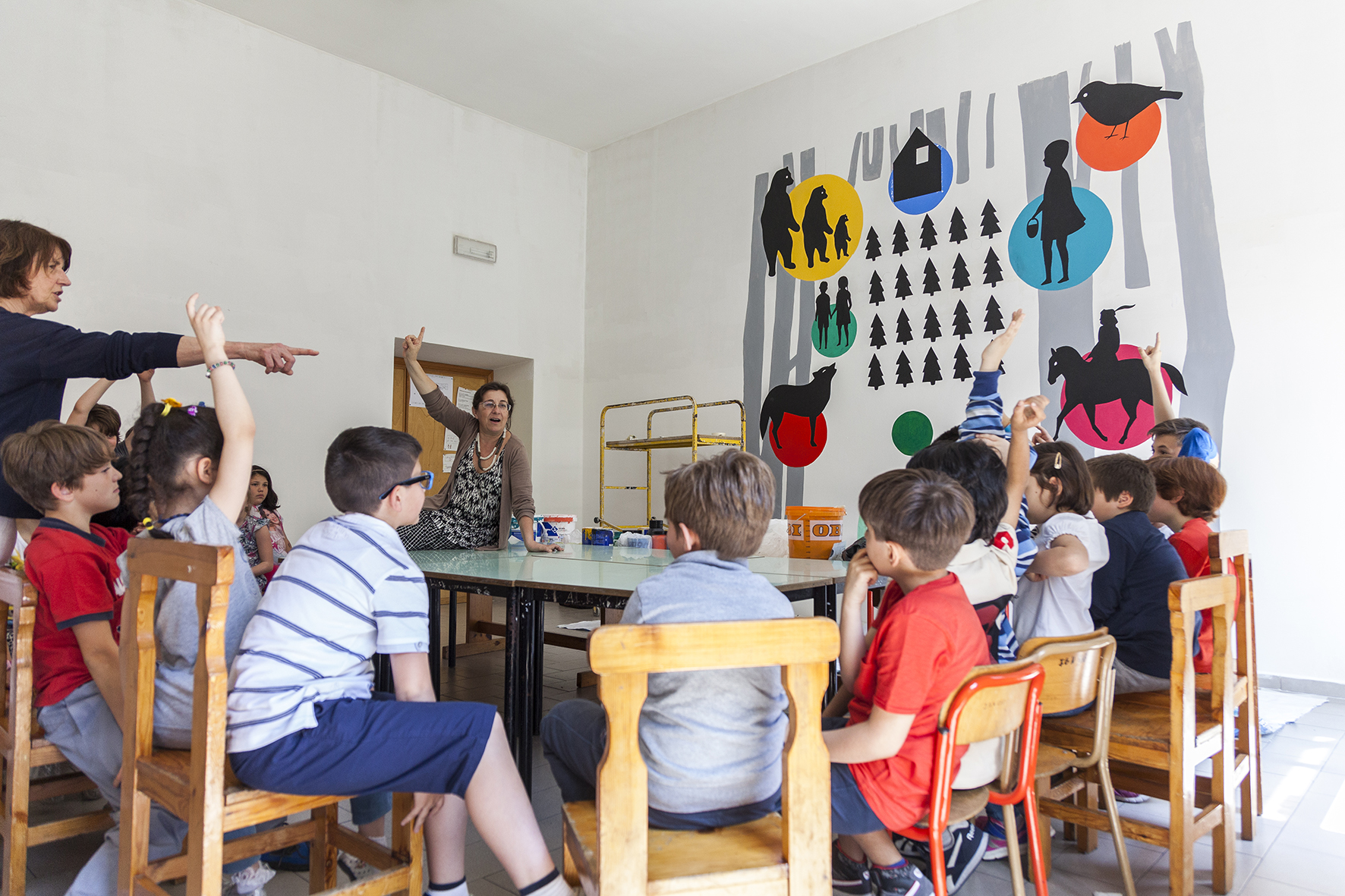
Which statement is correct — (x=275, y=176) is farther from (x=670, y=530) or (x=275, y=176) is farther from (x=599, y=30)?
(x=670, y=530)

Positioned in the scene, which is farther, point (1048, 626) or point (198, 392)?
point (198, 392)

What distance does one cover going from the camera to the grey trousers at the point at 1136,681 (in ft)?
6.42

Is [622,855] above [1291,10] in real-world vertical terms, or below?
below

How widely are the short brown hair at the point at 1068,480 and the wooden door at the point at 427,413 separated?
15.8 ft

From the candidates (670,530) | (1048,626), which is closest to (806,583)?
(1048,626)

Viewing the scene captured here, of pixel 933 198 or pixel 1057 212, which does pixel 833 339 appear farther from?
pixel 1057 212


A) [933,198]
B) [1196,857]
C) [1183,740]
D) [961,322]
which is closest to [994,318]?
[961,322]

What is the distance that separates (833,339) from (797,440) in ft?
2.31

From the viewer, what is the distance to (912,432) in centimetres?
493

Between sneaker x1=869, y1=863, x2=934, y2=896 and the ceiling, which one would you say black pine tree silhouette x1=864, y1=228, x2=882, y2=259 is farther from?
sneaker x1=869, y1=863, x2=934, y2=896

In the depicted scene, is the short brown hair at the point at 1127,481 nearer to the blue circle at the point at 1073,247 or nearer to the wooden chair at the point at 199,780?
the wooden chair at the point at 199,780

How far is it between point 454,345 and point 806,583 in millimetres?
4534

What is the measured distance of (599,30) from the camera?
5.25m

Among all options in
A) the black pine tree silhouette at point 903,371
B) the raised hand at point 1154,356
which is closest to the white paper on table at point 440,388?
the black pine tree silhouette at point 903,371
